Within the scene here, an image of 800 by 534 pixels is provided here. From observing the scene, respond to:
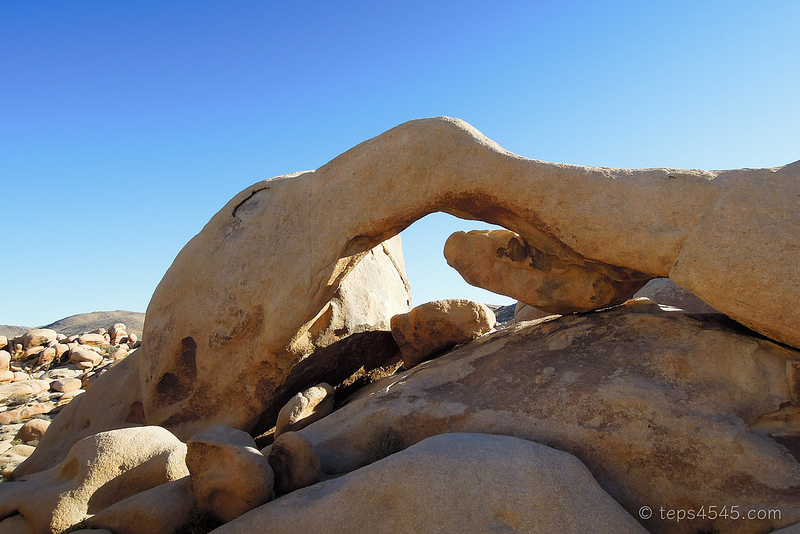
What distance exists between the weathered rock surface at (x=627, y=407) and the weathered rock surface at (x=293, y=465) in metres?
0.60

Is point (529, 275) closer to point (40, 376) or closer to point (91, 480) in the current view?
point (91, 480)

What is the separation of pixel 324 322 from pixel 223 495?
293 centimetres

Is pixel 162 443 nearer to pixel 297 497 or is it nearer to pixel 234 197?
pixel 297 497

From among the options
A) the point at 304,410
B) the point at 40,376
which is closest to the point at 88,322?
the point at 40,376

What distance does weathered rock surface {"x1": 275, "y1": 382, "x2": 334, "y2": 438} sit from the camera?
604 centimetres

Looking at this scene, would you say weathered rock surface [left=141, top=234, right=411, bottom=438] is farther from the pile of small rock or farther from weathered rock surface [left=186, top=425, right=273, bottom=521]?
the pile of small rock

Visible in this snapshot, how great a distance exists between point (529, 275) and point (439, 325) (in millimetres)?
1308

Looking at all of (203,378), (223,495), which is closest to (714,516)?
(223,495)

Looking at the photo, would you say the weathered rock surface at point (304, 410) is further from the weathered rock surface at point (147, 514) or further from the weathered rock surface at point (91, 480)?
the weathered rock surface at point (147, 514)

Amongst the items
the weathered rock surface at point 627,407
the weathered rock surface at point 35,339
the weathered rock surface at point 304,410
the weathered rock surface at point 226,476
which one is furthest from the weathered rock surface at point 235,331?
the weathered rock surface at point 35,339

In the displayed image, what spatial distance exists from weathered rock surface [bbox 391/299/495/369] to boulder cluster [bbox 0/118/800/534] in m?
0.03

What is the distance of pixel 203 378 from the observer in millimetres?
6582

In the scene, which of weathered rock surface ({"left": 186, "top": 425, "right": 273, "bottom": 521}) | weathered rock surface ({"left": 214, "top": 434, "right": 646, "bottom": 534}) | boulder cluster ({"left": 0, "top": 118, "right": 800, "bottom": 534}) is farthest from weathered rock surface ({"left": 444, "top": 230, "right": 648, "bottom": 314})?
weathered rock surface ({"left": 186, "top": 425, "right": 273, "bottom": 521})

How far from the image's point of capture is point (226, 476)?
4.04 m
